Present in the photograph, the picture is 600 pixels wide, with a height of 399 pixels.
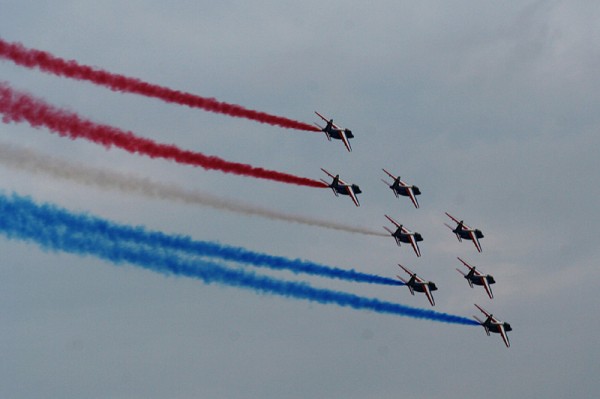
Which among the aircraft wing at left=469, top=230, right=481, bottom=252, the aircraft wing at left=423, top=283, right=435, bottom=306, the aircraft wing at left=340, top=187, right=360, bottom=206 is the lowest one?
the aircraft wing at left=423, top=283, right=435, bottom=306

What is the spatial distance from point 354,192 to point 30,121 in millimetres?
38897

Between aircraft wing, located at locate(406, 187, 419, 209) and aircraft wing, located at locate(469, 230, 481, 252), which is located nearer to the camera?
aircraft wing, located at locate(406, 187, 419, 209)

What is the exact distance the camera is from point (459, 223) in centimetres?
10525

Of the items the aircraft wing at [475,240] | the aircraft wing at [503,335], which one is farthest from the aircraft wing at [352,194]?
the aircraft wing at [503,335]

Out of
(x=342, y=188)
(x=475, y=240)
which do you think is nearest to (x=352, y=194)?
(x=342, y=188)

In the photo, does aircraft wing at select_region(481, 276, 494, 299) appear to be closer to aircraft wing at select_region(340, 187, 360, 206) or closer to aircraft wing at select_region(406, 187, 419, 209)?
aircraft wing at select_region(406, 187, 419, 209)

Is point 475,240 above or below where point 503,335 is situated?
above

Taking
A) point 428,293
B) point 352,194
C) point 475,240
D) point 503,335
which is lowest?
point 428,293

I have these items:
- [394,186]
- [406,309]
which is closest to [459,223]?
[394,186]

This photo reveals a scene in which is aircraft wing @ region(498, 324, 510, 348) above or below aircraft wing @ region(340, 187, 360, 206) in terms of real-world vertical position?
below

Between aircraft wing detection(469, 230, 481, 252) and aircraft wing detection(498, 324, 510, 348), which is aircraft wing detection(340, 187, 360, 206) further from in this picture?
aircraft wing detection(498, 324, 510, 348)

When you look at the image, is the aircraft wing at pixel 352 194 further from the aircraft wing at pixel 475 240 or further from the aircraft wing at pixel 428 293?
the aircraft wing at pixel 475 240

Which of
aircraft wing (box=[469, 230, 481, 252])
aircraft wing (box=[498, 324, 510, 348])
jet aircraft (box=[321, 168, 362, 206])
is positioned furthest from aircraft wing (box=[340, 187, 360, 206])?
aircraft wing (box=[498, 324, 510, 348])

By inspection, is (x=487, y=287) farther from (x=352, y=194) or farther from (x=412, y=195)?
(x=352, y=194)
